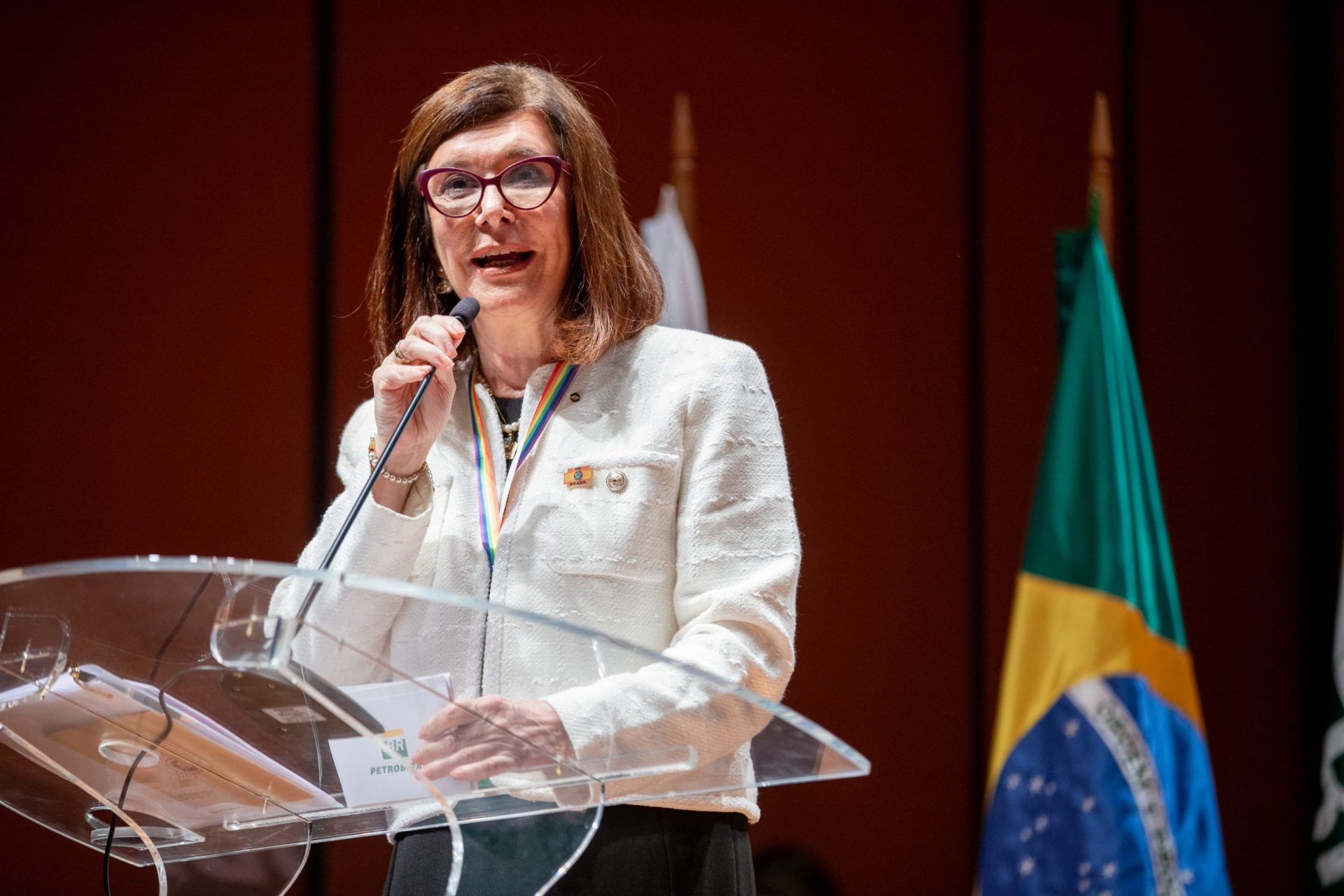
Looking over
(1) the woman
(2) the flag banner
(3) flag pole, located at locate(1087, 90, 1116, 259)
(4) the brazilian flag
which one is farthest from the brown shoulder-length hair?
(2) the flag banner

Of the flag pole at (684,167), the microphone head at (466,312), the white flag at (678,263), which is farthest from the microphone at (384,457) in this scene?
the flag pole at (684,167)

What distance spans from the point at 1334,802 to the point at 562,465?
204 centimetres

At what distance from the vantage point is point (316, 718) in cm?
108

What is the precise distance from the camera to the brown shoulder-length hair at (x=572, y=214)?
166 centimetres

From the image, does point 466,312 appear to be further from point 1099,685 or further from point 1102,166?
point 1102,166

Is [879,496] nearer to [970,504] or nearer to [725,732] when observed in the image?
[970,504]

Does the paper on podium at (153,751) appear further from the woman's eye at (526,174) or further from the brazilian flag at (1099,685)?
the brazilian flag at (1099,685)

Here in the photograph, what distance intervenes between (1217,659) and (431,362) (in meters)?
2.41

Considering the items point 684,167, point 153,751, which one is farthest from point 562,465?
point 684,167

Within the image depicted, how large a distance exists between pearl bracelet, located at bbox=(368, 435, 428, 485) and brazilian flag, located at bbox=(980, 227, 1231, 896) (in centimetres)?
145

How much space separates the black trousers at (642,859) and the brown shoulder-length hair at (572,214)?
52 cm

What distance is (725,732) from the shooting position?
111 centimetres

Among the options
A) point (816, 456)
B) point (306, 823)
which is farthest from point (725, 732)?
point (816, 456)

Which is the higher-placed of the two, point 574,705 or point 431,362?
point 431,362
